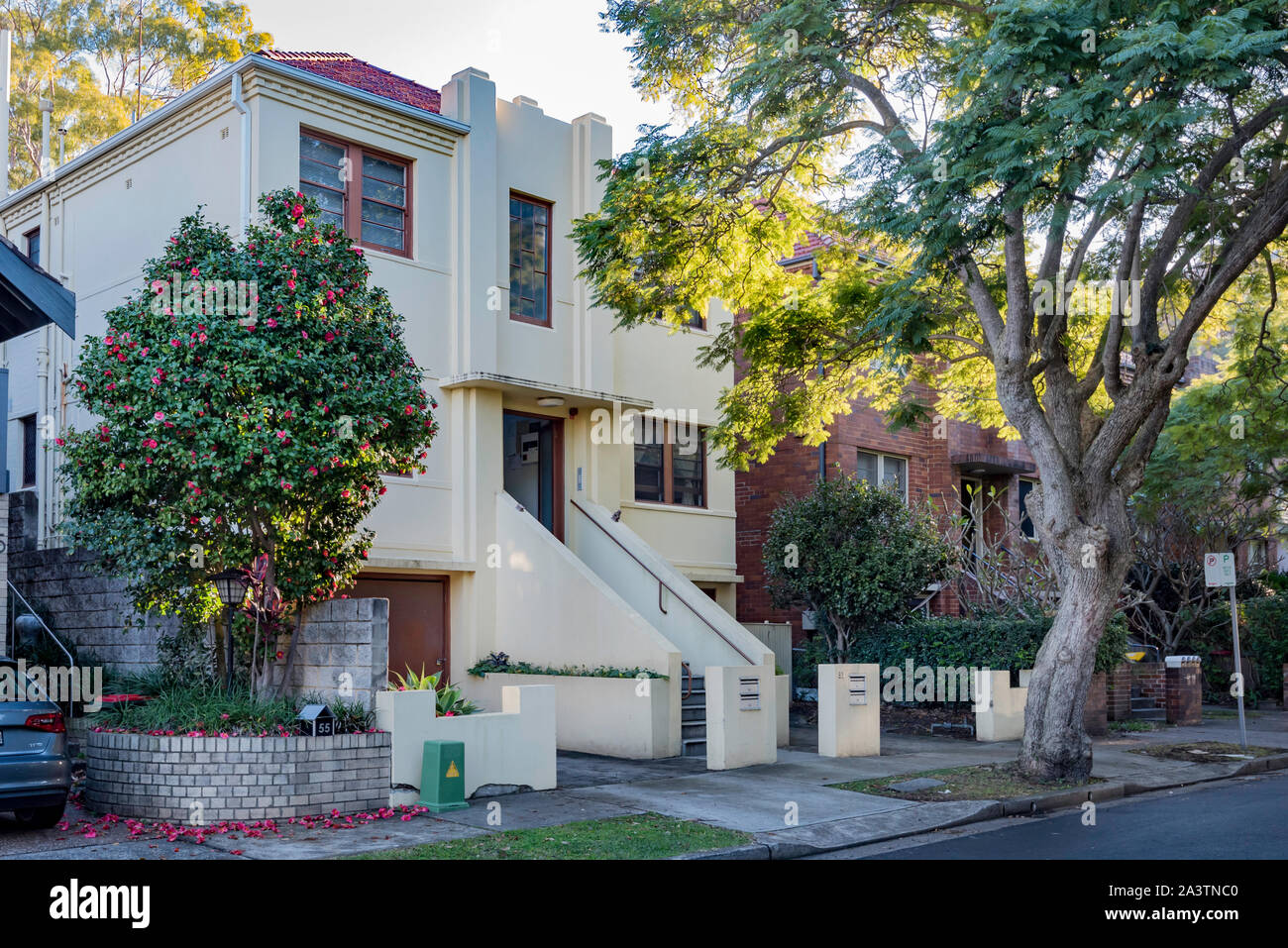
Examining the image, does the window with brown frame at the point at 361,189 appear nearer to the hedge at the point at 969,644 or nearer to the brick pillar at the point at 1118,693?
the hedge at the point at 969,644

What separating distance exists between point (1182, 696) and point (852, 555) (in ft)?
19.7

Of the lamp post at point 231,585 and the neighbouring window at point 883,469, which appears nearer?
the lamp post at point 231,585

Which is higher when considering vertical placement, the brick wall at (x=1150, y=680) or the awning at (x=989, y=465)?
the awning at (x=989, y=465)

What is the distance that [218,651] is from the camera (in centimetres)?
1312

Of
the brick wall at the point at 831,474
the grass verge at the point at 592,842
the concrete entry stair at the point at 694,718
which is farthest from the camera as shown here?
the brick wall at the point at 831,474

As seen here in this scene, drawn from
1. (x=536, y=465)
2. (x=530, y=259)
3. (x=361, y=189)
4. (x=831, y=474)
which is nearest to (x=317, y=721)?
(x=361, y=189)

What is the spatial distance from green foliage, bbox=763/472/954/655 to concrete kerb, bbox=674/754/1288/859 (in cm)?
514

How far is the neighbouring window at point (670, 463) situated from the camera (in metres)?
19.3

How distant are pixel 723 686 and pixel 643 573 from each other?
3.62 meters

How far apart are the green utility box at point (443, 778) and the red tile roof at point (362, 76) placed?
8.94 meters

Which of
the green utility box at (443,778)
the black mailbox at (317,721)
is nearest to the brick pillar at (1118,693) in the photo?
the green utility box at (443,778)

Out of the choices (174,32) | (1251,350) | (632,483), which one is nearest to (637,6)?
(632,483)

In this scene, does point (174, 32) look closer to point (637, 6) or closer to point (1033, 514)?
point (637, 6)

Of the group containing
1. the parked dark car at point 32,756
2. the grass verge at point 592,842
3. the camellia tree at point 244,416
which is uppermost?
the camellia tree at point 244,416
